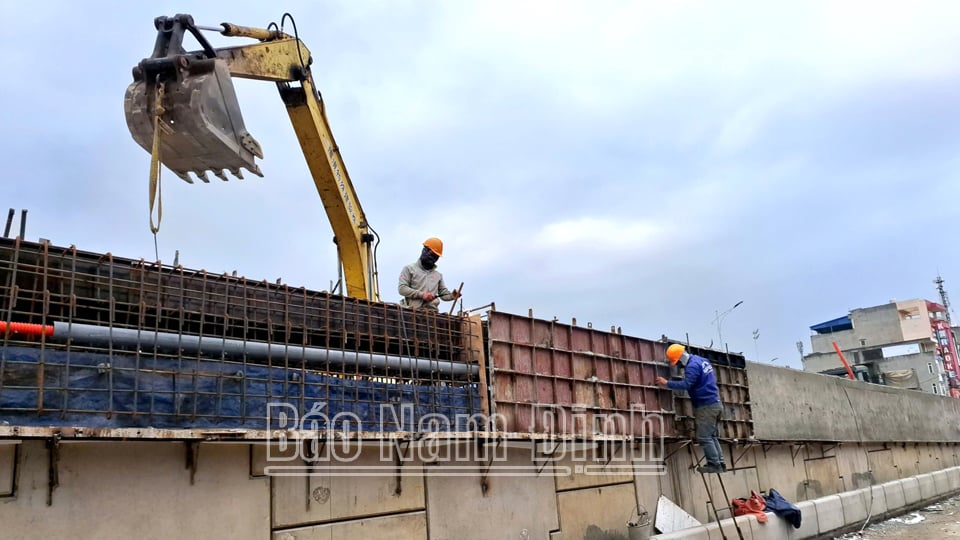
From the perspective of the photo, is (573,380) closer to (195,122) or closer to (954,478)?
(195,122)

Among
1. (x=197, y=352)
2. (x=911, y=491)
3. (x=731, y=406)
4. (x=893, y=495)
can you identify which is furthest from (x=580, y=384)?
(x=911, y=491)

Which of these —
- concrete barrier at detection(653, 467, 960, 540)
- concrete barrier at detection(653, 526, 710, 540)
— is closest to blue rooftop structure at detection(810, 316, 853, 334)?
concrete barrier at detection(653, 467, 960, 540)

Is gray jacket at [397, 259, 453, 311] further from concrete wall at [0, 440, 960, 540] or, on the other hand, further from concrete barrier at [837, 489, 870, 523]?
concrete barrier at [837, 489, 870, 523]

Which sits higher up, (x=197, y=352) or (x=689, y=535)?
(x=197, y=352)

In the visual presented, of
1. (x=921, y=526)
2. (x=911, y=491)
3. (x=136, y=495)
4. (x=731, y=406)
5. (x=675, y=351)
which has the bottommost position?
(x=921, y=526)

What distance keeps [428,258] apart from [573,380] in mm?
2339

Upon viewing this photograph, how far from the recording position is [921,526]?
474 inches

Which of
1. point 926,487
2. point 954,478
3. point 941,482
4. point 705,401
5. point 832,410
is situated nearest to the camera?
point 705,401

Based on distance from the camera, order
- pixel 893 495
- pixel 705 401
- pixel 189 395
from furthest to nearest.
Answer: pixel 893 495
pixel 705 401
pixel 189 395

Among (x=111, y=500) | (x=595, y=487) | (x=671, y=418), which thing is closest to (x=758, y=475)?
(x=671, y=418)

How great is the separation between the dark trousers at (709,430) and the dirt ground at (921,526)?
12.7ft

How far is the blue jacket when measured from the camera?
9117mm

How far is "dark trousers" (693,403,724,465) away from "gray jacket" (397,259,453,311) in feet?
13.0

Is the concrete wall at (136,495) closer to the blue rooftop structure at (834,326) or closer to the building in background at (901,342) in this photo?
the building in background at (901,342)
